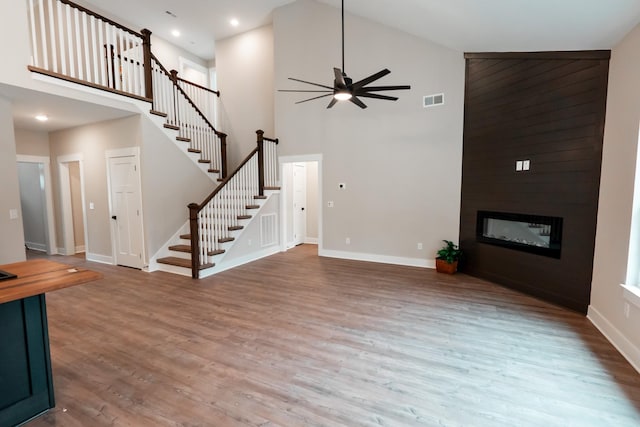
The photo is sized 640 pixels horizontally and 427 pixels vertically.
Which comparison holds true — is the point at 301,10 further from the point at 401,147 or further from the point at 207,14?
the point at 401,147

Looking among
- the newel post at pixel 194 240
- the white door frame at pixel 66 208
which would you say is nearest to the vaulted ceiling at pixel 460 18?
the white door frame at pixel 66 208

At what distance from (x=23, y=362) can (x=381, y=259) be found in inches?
194

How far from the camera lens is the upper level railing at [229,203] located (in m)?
4.70

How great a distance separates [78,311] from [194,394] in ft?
8.18

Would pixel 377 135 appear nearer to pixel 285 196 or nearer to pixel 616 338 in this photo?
pixel 285 196

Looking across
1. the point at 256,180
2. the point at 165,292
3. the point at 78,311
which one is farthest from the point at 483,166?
the point at 78,311

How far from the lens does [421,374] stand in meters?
2.29

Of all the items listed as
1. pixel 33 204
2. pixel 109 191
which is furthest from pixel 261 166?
pixel 33 204

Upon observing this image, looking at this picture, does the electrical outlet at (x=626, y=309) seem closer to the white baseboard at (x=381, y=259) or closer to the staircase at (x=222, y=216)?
the white baseboard at (x=381, y=259)

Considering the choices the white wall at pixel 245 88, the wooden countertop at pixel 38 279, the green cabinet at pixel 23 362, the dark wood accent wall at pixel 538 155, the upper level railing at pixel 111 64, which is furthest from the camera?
the white wall at pixel 245 88

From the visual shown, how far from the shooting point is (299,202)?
7457 millimetres

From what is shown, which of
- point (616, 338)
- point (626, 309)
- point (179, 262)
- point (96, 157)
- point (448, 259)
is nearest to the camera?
point (626, 309)

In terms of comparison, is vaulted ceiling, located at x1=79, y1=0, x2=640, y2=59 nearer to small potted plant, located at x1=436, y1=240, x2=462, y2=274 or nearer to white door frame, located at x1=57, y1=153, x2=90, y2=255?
small potted plant, located at x1=436, y1=240, x2=462, y2=274

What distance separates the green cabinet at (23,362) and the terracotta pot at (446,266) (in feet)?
16.1
